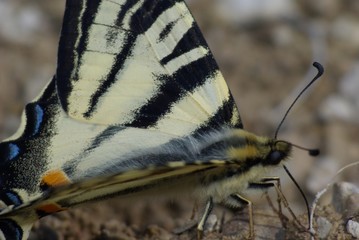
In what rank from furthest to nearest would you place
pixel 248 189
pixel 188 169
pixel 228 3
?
pixel 228 3, pixel 248 189, pixel 188 169

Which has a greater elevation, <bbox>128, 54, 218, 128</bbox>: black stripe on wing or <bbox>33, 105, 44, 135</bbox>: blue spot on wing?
<bbox>128, 54, 218, 128</bbox>: black stripe on wing

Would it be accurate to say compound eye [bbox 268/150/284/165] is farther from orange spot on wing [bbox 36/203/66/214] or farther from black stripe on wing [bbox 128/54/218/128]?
orange spot on wing [bbox 36/203/66/214]

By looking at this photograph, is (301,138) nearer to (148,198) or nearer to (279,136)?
(279,136)

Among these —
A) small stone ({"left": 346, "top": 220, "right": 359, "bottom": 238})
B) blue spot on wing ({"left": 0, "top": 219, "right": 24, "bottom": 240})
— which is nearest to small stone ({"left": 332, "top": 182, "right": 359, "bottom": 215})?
small stone ({"left": 346, "top": 220, "right": 359, "bottom": 238})

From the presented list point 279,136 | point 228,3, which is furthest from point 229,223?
point 228,3

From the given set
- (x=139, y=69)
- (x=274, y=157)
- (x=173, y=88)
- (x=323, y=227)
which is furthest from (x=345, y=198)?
(x=139, y=69)

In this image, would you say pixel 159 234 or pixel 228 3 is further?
pixel 228 3
